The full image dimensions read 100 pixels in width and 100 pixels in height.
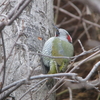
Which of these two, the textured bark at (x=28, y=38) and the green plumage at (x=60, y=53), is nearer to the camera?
the textured bark at (x=28, y=38)

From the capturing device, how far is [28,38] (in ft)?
7.64

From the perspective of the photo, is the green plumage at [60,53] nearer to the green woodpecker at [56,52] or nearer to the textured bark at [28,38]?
the green woodpecker at [56,52]

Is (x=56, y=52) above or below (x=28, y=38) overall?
below

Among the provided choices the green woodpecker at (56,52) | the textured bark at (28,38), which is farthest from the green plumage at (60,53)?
the textured bark at (28,38)

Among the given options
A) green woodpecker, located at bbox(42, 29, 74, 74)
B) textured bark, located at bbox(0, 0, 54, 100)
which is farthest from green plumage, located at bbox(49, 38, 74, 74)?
textured bark, located at bbox(0, 0, 54, 100)

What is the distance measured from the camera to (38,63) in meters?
2.34

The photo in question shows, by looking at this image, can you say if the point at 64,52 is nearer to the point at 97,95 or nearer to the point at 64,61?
the point at 64,61

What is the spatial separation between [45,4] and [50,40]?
379mm

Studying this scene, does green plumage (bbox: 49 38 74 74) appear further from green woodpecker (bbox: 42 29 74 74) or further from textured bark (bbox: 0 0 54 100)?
textured bark (bbox: 0 0 54 100)

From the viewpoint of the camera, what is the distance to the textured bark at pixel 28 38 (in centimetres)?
215

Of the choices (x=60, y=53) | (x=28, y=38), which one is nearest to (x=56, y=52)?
(x=60, y=53)

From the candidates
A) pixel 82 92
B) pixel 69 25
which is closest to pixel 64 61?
pixel 82 92

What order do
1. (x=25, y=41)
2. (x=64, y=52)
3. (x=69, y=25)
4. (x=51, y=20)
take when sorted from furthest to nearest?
(x=69, y=25) < (x=51, y=20) < (x=64, y=52) < (x=25, y=41)

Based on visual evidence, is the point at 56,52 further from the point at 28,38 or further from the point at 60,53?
the point at 28,38
